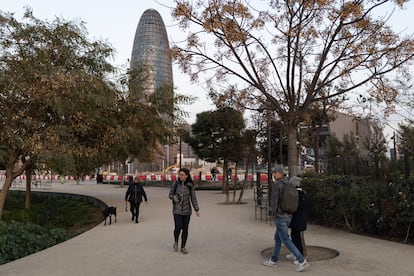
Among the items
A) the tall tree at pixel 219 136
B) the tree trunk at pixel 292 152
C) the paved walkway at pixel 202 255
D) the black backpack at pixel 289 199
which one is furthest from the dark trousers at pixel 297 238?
the tall tree at pixel 219 136

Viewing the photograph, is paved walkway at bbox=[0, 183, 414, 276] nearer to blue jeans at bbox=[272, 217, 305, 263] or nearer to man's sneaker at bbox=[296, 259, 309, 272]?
man's sneaker at bbox=[296, 259, 309, 272]

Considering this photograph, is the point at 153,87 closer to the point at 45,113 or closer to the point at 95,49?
the point at 95,49

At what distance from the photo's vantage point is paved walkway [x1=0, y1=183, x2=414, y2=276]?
19.4 feet

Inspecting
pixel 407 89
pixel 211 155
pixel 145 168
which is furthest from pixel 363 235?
pixel 145 168

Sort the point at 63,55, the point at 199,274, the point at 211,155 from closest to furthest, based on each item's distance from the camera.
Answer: the point at 199,274 → the point at 63,55 → the point at 211,155

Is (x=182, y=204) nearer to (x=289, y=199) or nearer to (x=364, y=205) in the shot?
(x=289, y=199)

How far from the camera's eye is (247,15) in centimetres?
820

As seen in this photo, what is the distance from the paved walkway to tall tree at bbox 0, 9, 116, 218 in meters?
2.96

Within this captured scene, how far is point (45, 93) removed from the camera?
34.8ft

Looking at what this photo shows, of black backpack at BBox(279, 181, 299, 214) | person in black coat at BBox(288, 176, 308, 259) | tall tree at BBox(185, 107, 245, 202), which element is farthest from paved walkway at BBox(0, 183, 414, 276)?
tall tree at BBox(185, 107, 245, 202)

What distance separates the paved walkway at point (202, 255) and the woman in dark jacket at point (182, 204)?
14.4 inches

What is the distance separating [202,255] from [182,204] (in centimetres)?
101

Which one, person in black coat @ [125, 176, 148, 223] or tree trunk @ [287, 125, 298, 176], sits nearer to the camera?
tree trunk @ [287, 125, 298, 176]

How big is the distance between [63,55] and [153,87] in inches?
224
